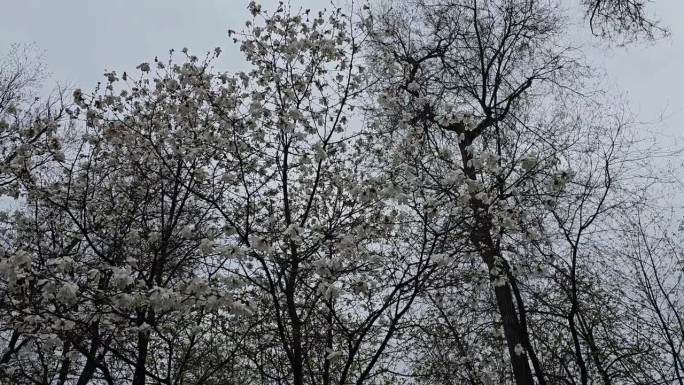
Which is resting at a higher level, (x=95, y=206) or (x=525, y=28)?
(x=525, y=28)

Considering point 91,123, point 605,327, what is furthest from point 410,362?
point 91,123

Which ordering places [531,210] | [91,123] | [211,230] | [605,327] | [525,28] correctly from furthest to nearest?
[525,28] → [605,327] → [531,210] → [91,123] → [211,230]

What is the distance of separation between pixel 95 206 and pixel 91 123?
1.61 meters

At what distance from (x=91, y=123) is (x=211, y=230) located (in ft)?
7.23

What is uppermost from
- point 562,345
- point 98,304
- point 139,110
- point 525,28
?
point 525,28

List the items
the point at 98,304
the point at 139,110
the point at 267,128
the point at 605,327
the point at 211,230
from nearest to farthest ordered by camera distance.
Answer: the point at 98,304 → the point at 211,230 → the point at 267,128 → the point at 139,110 → the point at 605,327

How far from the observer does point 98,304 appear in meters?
4.73

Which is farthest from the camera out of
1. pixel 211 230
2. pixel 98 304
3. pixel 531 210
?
pixel 531 210

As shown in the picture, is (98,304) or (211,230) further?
(211,230)

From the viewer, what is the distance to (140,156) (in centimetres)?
739

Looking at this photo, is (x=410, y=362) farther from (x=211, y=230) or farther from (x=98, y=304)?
(x=98, y=304)

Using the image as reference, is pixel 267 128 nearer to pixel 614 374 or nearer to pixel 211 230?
pixel 211 230

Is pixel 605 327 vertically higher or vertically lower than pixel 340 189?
lower

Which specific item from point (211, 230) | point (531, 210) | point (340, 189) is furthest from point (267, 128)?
point (531, 210)
